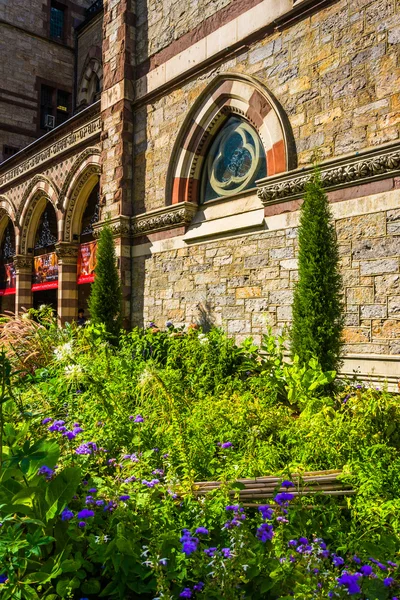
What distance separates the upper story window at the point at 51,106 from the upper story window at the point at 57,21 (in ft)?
8.04

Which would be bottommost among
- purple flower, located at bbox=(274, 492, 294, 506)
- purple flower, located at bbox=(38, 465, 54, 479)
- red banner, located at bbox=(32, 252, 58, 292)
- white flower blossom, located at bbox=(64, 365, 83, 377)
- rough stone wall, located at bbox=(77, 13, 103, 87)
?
purple flower, located at bbox=(274, 492, 294, 506)

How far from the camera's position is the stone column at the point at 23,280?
16.5 metres

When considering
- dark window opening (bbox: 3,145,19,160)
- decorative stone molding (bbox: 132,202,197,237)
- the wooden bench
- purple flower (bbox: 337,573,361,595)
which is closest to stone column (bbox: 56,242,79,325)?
decorative stone molding (bbox: 132,202,197,237)

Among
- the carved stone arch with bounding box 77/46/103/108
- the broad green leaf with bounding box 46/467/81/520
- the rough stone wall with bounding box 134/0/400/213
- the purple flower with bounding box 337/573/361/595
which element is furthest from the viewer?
the carved stone arch with bounding box 77/46/103/108

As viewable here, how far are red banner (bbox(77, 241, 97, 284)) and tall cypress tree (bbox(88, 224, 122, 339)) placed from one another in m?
2.56

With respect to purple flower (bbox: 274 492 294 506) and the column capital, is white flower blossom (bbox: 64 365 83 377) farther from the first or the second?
the column capital

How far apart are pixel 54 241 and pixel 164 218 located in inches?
290

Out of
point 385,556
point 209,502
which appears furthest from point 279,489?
point 385,556

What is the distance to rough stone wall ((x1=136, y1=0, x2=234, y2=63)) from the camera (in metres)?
9.12

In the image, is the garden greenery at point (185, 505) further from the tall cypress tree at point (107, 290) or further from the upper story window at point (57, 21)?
the upper story window at point (57, 21)

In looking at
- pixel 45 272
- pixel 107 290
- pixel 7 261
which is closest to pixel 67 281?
pixel 45 272

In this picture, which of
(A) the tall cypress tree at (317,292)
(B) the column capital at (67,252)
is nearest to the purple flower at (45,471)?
(A) the tall cypress tree at (317,292)

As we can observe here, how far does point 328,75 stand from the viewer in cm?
692

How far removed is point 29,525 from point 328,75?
7.08 m
